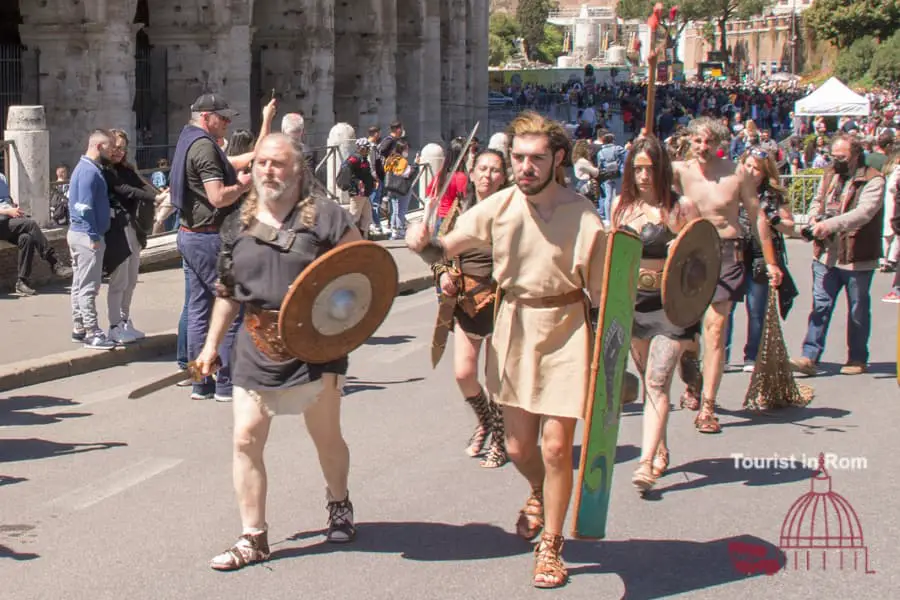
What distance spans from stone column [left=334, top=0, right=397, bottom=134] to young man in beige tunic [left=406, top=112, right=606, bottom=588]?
28.8 m

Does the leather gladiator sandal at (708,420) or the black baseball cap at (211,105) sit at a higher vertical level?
the black baseball cap at (211,105)

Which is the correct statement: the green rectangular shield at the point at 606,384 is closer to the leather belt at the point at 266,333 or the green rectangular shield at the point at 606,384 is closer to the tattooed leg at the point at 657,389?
the leather belt at the point at 266,333

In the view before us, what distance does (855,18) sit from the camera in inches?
3280

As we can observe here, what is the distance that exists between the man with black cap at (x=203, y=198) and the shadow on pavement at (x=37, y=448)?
1122mm

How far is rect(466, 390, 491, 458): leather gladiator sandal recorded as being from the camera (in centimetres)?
808

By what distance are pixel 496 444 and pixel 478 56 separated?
40.5 metres

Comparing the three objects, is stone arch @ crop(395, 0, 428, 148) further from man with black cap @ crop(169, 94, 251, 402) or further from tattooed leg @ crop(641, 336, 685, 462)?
tattooed leg @ crop(641, 336, 685, 462)

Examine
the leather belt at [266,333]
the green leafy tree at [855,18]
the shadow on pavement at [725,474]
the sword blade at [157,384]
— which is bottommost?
the shadow on pavement at [725,474]

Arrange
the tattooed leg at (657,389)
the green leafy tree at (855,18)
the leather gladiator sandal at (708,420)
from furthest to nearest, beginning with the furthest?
1. the green leafy tree at (855,18)
2. the leather gladiator sandal at (708,420)
3. the tattooed leg at (657,389)

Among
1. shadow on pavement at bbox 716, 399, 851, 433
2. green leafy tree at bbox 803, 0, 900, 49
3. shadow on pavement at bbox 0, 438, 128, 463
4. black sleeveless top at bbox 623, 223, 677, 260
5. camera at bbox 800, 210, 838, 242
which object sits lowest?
shadow on pavement at bbox 716, 399, 851, 433

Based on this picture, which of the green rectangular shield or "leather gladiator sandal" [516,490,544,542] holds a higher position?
the green rectangular shield

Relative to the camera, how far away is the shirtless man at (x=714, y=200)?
8.71 metres

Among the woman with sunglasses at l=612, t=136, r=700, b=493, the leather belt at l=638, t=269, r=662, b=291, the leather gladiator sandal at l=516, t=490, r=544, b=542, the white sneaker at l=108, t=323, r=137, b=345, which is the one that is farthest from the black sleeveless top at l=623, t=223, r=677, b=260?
the white sneaker at l=108, t=323, r=137, b=345

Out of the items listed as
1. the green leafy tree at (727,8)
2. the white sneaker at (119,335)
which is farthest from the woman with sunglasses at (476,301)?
the green leafy tree at (727,8)
